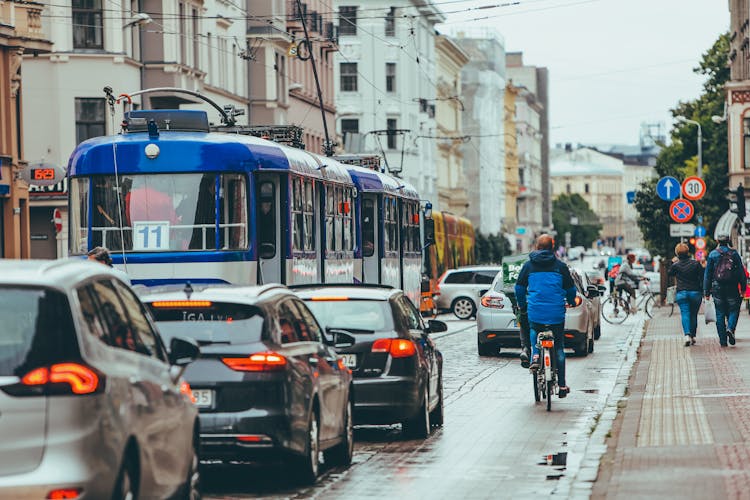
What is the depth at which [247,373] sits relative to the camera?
11711 mm

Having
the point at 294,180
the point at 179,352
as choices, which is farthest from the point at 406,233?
the point at 179,352

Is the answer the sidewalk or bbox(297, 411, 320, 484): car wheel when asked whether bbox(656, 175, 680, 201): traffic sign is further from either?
bbox(297, 411, 320, 484): car wheel

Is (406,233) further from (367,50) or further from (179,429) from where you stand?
(367,50)

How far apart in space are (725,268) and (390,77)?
76837mm

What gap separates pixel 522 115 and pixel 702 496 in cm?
15731

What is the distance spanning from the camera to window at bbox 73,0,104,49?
49219 millimetres

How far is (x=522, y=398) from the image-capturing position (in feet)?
Answer: 67.6

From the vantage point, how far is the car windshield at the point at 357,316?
15531 millimetres

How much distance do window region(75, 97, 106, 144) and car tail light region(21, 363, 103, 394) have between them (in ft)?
137

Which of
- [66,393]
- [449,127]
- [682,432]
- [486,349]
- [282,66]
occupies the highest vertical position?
[449,127]

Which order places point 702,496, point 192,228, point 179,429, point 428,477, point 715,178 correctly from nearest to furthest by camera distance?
1. point 179,429
2. point 702,496
3. point 428,477
4. point 192,228
5. point 715,178

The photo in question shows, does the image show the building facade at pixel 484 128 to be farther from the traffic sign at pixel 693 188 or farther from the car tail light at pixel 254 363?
the car tail light at pixel 254 363

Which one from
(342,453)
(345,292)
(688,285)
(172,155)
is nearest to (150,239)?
(172,155)

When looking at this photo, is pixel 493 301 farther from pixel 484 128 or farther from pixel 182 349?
pixel 484 128
